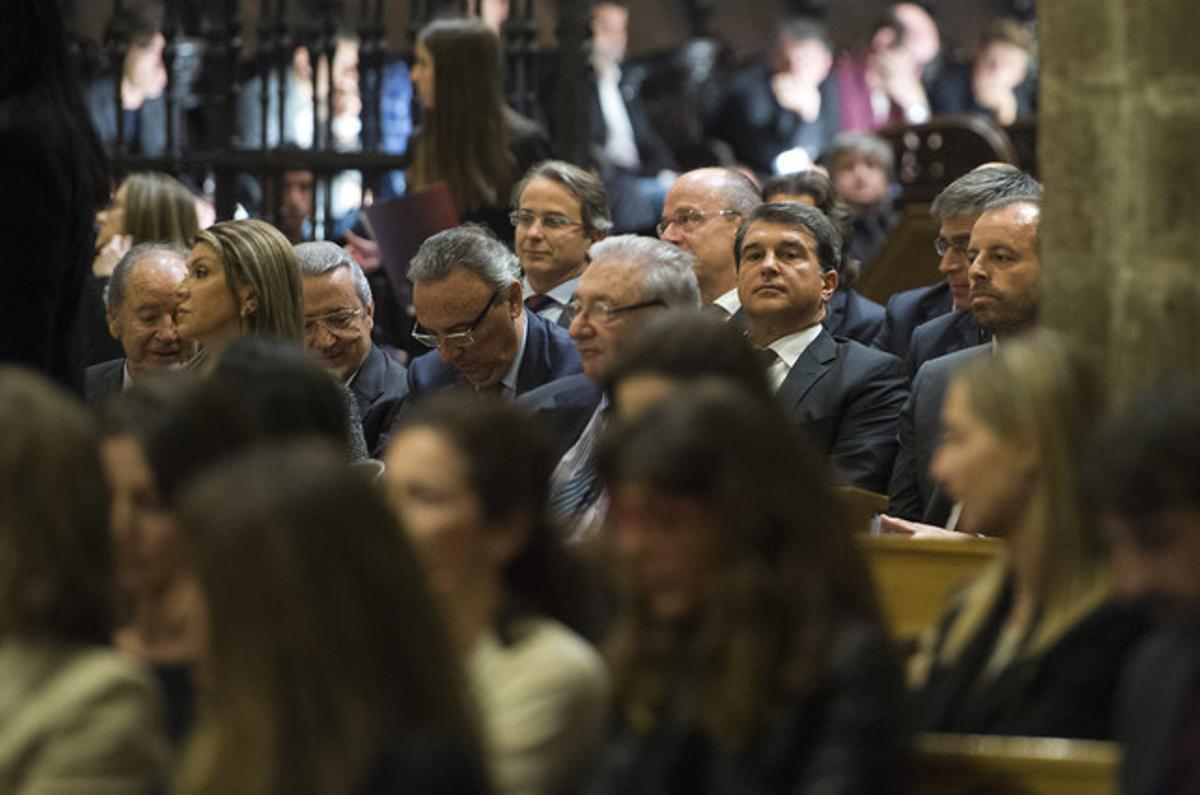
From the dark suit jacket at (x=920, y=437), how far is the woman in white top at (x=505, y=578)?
7.67ft

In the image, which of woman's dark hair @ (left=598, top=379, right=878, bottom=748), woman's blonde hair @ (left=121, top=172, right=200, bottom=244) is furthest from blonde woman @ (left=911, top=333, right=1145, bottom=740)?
woman's blonde hair @ (left=121, top=172, right=200, bottom=244)

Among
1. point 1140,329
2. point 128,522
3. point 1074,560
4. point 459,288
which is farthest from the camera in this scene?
point 459,288

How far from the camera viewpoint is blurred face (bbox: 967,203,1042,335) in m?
6.11

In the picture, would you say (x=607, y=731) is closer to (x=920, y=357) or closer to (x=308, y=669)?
(x=308, y=669)

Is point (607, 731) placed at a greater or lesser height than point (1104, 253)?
lesser

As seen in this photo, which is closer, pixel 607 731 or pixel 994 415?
pixel 607 731

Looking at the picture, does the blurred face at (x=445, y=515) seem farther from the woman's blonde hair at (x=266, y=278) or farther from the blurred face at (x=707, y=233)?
the blurred face at (x=707, y=233)

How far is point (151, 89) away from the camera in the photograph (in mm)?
10078

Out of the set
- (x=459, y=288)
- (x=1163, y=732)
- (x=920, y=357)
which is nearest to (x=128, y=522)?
(x=1163, y=732)

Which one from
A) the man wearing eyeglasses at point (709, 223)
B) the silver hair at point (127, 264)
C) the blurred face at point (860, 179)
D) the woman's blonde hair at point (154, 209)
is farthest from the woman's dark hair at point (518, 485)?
the blurred face at point (860, 179)

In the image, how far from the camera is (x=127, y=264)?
6980 mm

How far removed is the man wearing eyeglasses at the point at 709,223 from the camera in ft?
23.9

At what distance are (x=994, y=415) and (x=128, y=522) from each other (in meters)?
1.22

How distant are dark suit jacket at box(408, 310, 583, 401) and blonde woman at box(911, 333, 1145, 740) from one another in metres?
3.05
